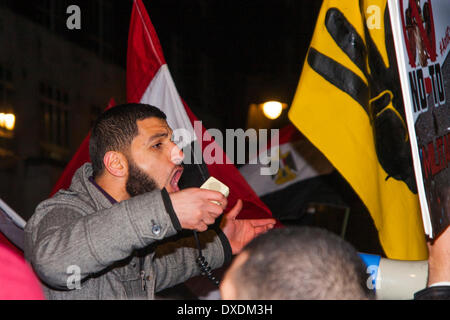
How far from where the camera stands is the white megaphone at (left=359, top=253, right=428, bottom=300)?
→ 267 cm

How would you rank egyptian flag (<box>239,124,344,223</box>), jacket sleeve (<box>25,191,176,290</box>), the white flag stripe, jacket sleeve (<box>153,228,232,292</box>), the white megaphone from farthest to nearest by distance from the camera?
egyptian flag (<box>239,124,344,223</box>) < the white flag stripe < jacket sleeve (<box>153,228,232,292</box>) < the white megaphone < jacket sleeve (<box>25,191,176,290</box>)

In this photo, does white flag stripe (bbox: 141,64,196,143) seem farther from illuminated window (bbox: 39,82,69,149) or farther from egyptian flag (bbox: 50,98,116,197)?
illuminated window (bbox: 39,82,69,149)

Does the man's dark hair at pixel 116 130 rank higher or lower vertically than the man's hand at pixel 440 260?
higher

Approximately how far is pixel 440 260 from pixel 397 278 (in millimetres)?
607

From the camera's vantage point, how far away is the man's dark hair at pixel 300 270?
1.51 m

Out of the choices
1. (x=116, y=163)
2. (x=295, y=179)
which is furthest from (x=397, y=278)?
(x=295, y=179)

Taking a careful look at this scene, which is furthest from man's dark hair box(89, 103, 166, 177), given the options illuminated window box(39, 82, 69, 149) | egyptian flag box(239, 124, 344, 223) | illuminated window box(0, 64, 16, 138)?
illuminated window box(39, 82, 69, 149)

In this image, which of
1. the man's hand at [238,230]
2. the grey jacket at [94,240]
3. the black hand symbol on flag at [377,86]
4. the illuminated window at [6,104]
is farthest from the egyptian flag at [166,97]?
the illuminated window at [6,104]

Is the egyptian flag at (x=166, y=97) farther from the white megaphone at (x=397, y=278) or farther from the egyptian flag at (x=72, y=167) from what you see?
the white megaphone at (x=397, y=278)

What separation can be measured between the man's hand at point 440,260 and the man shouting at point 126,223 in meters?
0.82

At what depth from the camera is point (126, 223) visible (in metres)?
2.46

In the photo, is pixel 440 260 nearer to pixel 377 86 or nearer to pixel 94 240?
pixel 94 240
